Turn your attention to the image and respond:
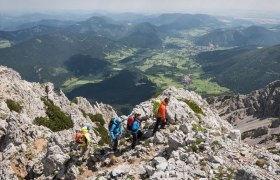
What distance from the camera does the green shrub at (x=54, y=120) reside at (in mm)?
77812

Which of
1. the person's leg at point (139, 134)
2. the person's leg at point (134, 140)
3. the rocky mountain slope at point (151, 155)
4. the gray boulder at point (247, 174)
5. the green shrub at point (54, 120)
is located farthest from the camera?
the green shrub at point (54, 120)

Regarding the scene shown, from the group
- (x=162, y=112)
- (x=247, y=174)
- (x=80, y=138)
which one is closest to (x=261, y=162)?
(x=247, y=174)

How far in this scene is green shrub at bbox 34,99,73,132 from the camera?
7781 centimetres

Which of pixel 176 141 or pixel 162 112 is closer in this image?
pixel 176 141

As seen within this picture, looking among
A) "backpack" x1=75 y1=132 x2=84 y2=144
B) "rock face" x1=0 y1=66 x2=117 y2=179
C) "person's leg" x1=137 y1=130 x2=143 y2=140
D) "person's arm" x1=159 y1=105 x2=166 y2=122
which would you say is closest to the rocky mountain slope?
"rock face" x1=0 y1=66 x2=117 y2=179

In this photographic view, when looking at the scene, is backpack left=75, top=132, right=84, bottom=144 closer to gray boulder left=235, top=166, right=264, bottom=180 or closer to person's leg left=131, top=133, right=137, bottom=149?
person's leg left=131, top=133, right=137, bottom=149

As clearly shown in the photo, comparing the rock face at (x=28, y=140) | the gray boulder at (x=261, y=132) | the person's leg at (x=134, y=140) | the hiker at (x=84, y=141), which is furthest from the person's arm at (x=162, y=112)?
the gray boulder at (x=261, y=132)

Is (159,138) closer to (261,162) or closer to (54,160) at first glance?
(261,162)

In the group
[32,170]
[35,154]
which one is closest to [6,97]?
[35,154]

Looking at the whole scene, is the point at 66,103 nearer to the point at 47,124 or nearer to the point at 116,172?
the point at 47,124

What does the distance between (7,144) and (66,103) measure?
173 ft

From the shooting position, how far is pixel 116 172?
99.1ft

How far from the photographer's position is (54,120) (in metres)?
83.3

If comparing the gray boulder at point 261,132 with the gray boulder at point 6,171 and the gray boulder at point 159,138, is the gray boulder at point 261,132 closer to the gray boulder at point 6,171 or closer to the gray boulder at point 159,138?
the gray boulder at point 159,138
